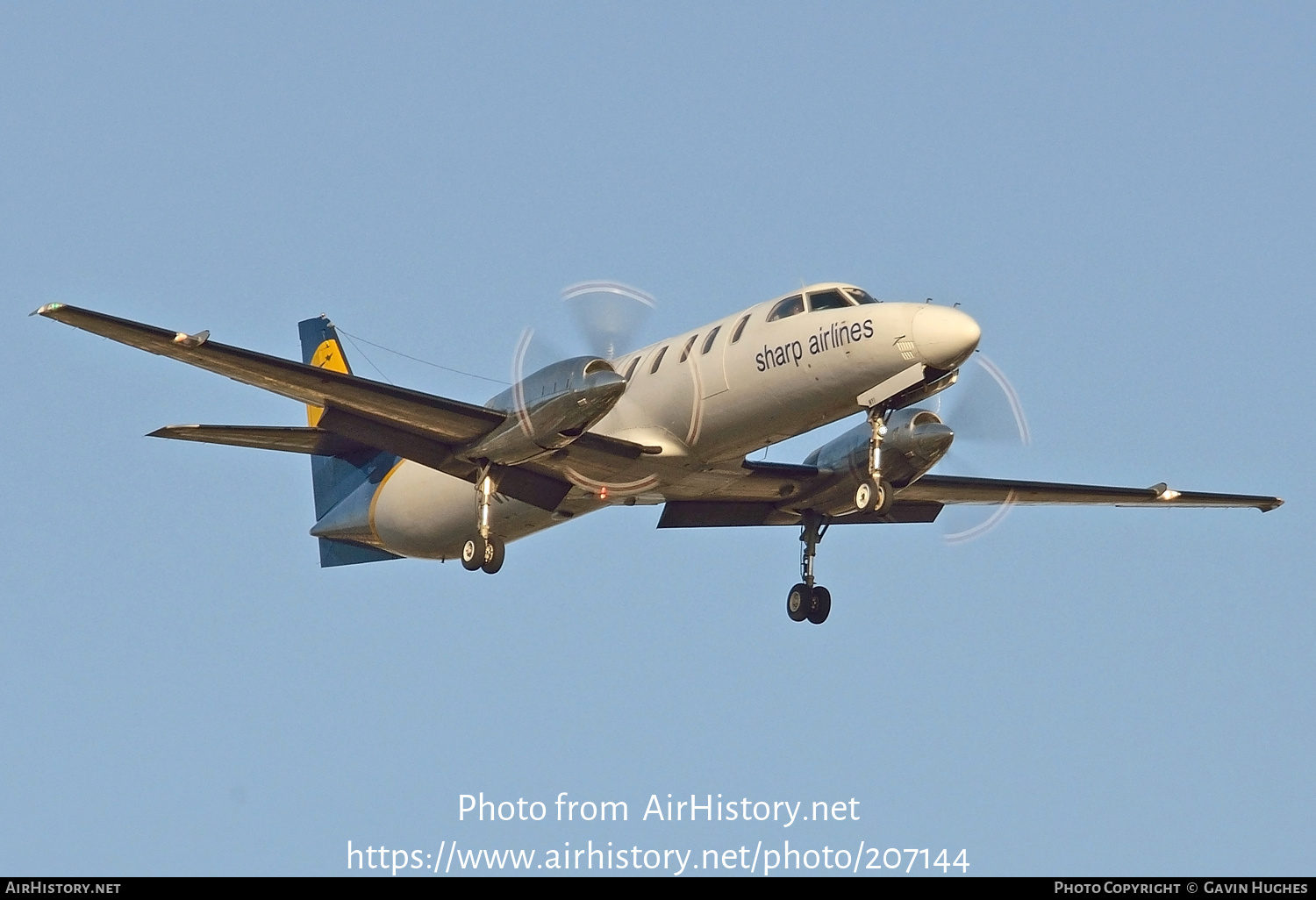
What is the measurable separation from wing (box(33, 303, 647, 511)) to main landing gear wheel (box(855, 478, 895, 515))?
3141 mm

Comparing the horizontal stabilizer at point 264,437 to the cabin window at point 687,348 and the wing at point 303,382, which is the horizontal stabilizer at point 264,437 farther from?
the cabin window at point 687,348

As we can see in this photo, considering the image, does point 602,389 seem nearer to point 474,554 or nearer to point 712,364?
point 712,364

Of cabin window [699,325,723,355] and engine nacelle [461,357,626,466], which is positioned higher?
cabin window [699,325,723,355]

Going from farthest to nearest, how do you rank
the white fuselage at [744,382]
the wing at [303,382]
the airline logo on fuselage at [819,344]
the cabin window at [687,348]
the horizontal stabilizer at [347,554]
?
the horizontal stabilizer at [347,554] < the cabin window at [687,348] < the airline logo on fuselage at [819,344] < the white fuselage at [744,382] < the wing at [303,382]

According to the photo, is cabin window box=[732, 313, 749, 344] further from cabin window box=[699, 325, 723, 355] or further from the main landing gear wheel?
the main landing gear wheel

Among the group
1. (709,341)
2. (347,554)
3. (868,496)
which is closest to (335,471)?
(347,554)

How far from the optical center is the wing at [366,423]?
22000mm

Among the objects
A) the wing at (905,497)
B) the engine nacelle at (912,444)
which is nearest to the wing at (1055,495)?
the wing at (905,497)

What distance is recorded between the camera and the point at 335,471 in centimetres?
3000

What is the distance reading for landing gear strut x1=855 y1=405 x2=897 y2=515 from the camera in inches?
917

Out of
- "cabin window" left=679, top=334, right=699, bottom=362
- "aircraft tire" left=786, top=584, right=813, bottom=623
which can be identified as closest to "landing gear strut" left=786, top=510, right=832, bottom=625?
"aircraft tire" left=786, top=584, right=813, bottom=623

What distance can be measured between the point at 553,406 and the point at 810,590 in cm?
677

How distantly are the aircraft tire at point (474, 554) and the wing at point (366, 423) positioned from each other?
33.2 inches

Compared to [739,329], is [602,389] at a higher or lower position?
lower
